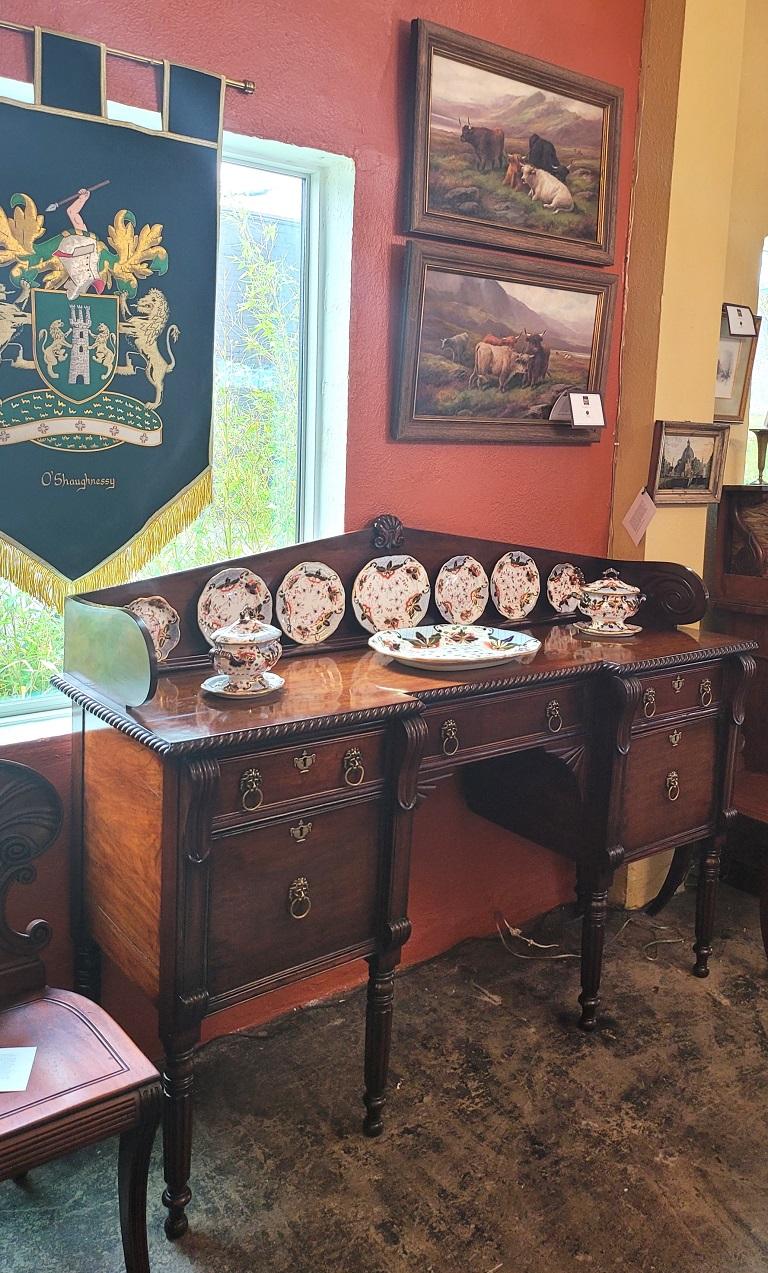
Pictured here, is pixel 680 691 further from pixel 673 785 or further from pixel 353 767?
pixel 353 767

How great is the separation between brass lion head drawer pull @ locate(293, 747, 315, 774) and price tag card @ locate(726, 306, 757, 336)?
2623 millimetres

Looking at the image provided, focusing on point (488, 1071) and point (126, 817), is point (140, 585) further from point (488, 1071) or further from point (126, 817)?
point (488, 1071)

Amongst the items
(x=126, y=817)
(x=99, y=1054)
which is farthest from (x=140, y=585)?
(x=99, y=1054)

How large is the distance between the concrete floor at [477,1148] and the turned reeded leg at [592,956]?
66 mm

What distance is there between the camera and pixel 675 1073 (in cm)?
284

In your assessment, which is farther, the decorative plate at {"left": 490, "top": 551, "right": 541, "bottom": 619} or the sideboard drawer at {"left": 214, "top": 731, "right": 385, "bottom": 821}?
the decorative plate at {"left": 490, "top": 551, "right": 541, "bottom": 619}

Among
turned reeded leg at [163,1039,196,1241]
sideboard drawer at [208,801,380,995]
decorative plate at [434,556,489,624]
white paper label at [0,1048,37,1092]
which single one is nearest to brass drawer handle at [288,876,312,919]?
sideboard drawer at [208,801,380,995]

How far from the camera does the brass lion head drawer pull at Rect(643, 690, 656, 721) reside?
2.96 m

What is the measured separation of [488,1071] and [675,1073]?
505 millimetres

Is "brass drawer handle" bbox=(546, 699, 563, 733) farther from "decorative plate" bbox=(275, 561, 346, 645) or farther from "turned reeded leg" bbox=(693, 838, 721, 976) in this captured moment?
"turned reeded leg" bbox=(693, 838, 721, 976)

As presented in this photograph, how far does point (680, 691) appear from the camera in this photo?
307 centimetres

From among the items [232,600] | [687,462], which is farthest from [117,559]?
[687,462]

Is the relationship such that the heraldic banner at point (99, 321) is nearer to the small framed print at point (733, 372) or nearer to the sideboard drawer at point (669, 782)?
the sideboard drawer at point (669, 782)

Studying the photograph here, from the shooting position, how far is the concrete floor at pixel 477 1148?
221cm
